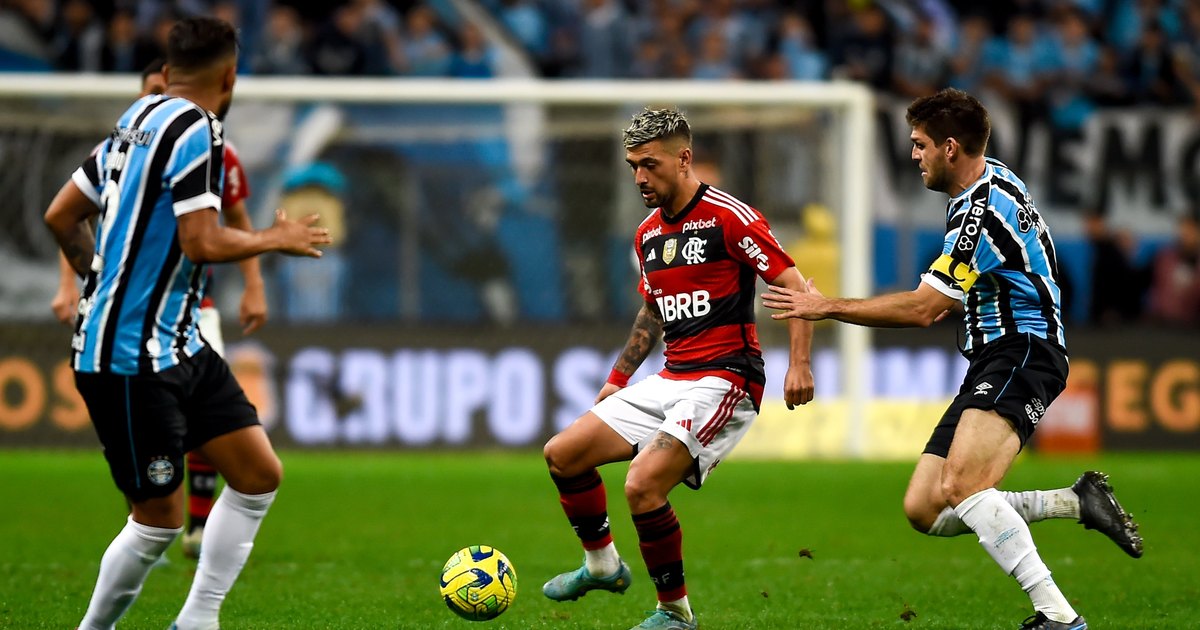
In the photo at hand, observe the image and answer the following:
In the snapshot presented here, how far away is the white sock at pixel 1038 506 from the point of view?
20.8 feet

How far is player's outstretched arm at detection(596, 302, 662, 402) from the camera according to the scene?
7012 millimetres

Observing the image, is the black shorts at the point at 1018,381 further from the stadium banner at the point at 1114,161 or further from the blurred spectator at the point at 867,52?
the blurred spectator at the point at 867,52

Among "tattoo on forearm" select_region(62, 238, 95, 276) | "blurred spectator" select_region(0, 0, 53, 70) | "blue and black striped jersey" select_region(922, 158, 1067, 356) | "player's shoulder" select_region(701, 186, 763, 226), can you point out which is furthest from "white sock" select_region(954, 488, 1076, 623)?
"blurred spectator" select_region(0, 0, 53, 70)

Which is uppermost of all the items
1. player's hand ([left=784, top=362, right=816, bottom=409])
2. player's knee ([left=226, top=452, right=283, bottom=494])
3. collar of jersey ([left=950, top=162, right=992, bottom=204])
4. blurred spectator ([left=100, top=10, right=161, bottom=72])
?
blurred spectator ([left=100, top=10, right=161, bottom=72])

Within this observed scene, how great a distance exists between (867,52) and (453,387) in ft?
23.4

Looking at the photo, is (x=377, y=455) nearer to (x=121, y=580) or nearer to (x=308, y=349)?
(x=308, y=349)

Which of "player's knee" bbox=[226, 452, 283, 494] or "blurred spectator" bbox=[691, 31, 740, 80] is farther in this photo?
"blurred spectator" bbox=[691, 31, 740, 80]

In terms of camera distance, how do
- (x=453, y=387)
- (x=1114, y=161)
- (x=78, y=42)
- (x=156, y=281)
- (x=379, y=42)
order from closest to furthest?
1. (x=156, y=281)
2. (x=453, y=387)
3. (x=78, y=42)
4. (x=379, y=42)
5. (x=1114, y=161)

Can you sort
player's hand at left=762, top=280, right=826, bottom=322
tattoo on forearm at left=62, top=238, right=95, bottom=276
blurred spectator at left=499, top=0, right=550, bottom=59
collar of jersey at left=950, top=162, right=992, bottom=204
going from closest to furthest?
1. player's hand at left=762, top=280, right=826, bottom=322
2. collar of jersey at left=950, top=162, right=992, bottom=204
3. tattoo on forearm at left=62, top=238, right=95, bottom=276
4. blurred spectator at left=499, top=0, right=550, bottom=59

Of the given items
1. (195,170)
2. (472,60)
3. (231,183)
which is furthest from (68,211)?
(472,60)

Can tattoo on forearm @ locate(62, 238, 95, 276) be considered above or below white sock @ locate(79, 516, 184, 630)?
above

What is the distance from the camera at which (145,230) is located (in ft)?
17.2

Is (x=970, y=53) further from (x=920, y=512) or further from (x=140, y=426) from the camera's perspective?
(x=140, y=426)

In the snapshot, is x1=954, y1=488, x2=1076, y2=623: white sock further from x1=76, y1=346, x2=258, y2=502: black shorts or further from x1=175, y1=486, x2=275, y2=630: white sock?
x1=76, y1=346, x2=258, y2=502: black shorts
